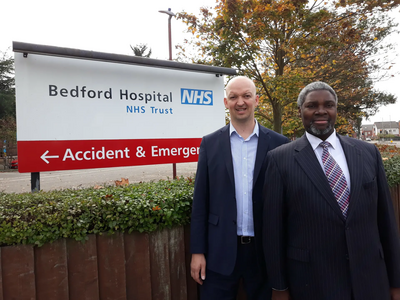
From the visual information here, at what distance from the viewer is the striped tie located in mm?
1698

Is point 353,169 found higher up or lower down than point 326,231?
higher up

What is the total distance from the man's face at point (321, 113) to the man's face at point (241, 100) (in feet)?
1.44

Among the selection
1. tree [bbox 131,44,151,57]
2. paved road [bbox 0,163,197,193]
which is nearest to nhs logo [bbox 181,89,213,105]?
paved road [bbox 0,163,197,193]

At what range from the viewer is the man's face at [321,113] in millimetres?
1850

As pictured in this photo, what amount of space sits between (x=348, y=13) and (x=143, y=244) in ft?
25.8

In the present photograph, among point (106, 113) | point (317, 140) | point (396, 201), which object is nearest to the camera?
point (317, 140)

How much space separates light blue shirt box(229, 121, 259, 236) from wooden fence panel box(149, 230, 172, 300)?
663 millimetres

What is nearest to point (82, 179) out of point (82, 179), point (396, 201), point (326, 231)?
point (82, 179)

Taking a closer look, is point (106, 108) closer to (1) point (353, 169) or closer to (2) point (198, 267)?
(2) point (198, 267)

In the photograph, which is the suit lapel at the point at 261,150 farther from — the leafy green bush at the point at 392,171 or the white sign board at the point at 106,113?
the leafy green bush at the point at 392,171

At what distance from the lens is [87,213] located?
6.70ft

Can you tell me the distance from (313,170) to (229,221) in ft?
2.17

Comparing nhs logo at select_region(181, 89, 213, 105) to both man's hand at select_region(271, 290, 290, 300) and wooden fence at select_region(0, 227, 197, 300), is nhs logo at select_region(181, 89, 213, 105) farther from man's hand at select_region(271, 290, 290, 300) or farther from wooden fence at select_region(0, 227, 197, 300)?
man's hand at select_region(271, 290, 290, 300)

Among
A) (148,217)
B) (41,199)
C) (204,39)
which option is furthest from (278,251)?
(204,39)
